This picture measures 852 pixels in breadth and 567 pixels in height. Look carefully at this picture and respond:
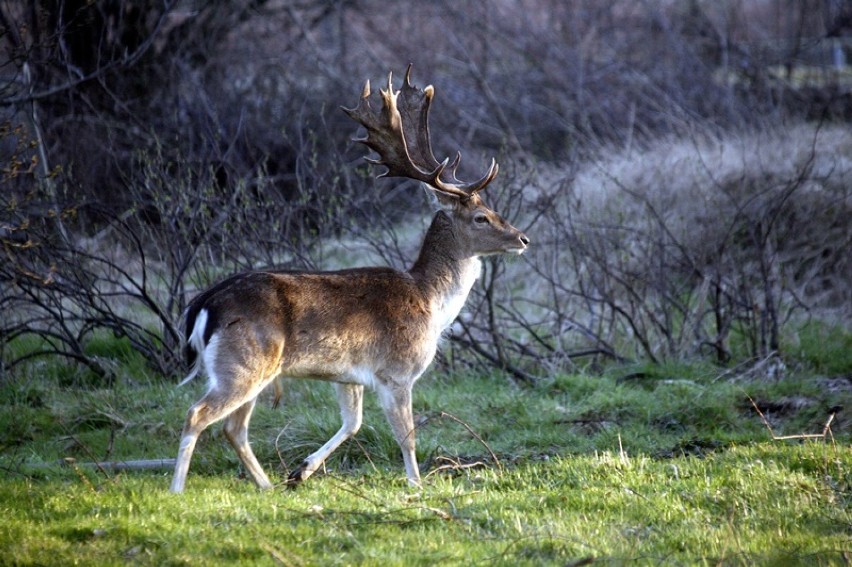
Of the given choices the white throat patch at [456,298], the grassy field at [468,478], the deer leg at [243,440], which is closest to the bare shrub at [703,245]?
the grassy field at [468,478]

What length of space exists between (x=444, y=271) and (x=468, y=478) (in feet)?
5.71

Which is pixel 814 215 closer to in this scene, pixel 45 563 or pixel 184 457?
pixel 184 457

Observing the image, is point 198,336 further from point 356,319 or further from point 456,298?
point 456,298

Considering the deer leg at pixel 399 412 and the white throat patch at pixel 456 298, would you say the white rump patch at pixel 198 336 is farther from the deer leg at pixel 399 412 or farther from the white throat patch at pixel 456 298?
the white throat patch at pixel 456 298

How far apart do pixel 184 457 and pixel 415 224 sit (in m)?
8.32

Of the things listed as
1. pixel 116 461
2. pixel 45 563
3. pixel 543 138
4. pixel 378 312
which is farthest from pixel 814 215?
pixel 45 563

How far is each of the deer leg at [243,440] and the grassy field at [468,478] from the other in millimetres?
124

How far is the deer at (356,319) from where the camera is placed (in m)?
6.95

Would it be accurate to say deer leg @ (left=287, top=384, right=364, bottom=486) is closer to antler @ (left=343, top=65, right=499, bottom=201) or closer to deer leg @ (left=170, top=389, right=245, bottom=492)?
deer leg @ (left=170, top=389, right=245, bottom=492)

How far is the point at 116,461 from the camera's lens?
26.3ft

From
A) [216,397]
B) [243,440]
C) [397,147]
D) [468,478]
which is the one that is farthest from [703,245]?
[216,397]

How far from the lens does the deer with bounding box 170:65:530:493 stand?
6945 mm

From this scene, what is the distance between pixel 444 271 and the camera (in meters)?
8.35

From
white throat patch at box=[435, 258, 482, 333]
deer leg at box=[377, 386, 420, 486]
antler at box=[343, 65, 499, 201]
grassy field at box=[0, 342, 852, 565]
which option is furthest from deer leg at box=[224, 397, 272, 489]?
antler at box=[343, 65, 499, 201]
